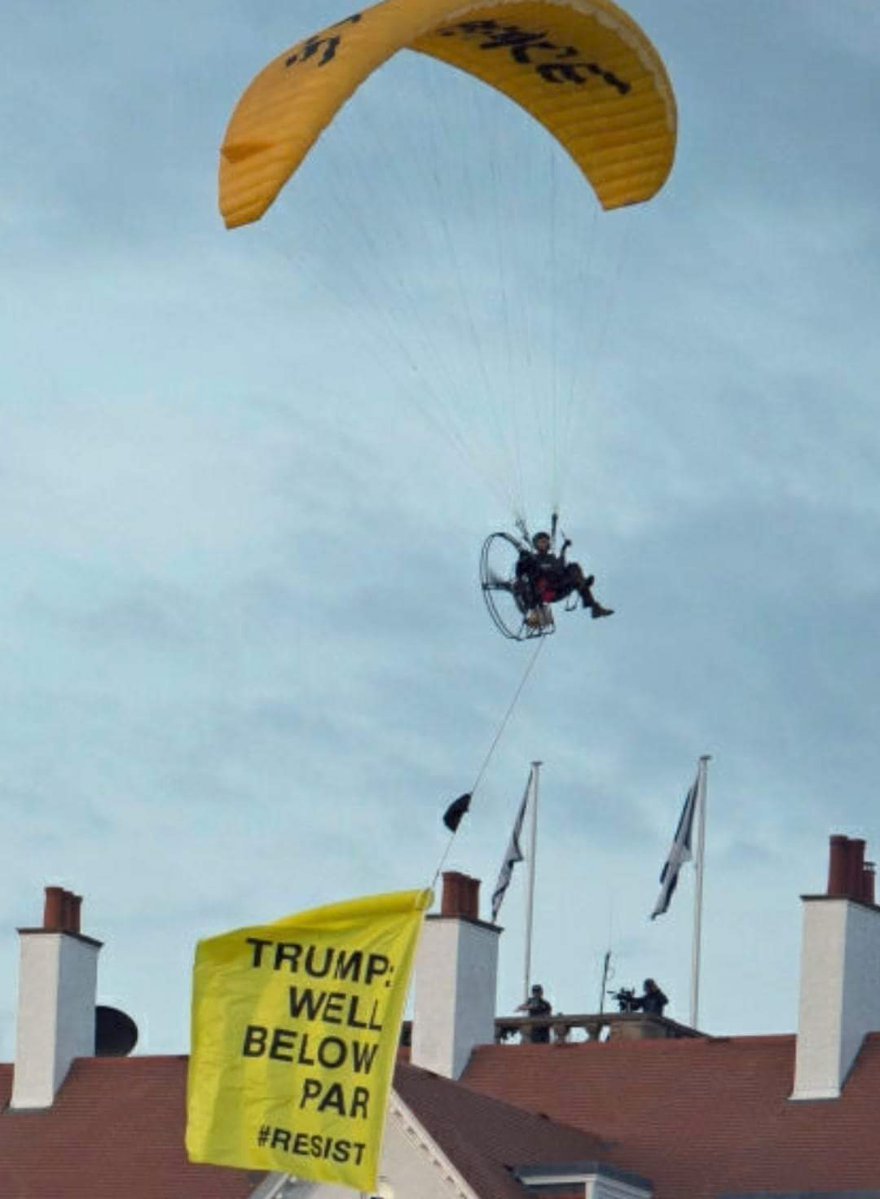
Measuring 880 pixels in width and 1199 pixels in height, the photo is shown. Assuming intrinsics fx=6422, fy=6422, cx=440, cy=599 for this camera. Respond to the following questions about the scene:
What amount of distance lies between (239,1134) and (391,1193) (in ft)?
39.7

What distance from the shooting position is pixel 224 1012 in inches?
2736

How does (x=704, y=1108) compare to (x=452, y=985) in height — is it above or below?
below

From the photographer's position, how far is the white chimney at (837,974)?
8344 centimetres

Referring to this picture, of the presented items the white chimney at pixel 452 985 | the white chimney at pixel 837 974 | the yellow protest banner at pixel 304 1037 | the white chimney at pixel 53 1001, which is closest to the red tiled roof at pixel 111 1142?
the white chimney at pixel 53 1001

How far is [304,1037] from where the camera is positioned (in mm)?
69125

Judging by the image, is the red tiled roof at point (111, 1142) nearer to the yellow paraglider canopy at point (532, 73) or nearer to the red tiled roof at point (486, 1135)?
the red tiled roof at point (486, 1135)

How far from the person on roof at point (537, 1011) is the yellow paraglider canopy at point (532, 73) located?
17.2m

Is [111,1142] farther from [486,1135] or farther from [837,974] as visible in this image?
[837,974]

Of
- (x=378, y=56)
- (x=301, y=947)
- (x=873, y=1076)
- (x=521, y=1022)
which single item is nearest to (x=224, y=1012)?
(x=301, y=947)

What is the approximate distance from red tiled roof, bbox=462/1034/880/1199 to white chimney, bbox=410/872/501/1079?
38cm

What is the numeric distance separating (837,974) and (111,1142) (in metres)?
10.3

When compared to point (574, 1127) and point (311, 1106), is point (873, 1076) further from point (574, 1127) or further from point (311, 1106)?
point (311, 1106)

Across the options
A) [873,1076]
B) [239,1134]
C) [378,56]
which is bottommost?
[239,1134]

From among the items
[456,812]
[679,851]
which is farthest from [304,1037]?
[679,851]
